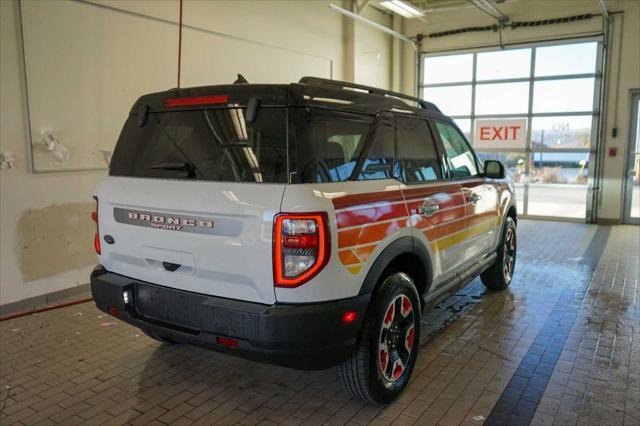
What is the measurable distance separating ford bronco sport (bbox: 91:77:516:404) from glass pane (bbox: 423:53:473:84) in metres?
8.16

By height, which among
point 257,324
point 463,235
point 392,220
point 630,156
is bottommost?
point 257,324

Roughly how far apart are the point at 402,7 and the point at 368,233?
6.80 meters

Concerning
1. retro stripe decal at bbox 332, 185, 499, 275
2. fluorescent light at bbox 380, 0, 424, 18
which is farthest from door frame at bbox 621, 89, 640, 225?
retro stripe decal at bbox 332, 185, 499, 275

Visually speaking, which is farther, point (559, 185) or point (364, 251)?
point (559, 185)

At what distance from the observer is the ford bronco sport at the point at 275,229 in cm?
219

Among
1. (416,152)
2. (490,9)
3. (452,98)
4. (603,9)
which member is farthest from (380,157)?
(452,98)

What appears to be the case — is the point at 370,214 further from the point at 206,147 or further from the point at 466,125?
the point at 466,125

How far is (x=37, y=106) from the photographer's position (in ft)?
14.6

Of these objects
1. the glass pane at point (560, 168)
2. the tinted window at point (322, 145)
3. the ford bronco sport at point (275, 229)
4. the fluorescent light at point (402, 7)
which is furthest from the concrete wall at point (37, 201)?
the glass pane at point (560, 168)

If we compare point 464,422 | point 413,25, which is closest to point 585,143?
point 413,25

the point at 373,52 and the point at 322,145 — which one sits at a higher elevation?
the point at 373,52

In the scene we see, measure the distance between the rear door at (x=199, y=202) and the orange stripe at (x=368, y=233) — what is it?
0.37 m

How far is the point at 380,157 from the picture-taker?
110 inches

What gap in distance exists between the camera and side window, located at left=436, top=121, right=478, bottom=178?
146 inches
